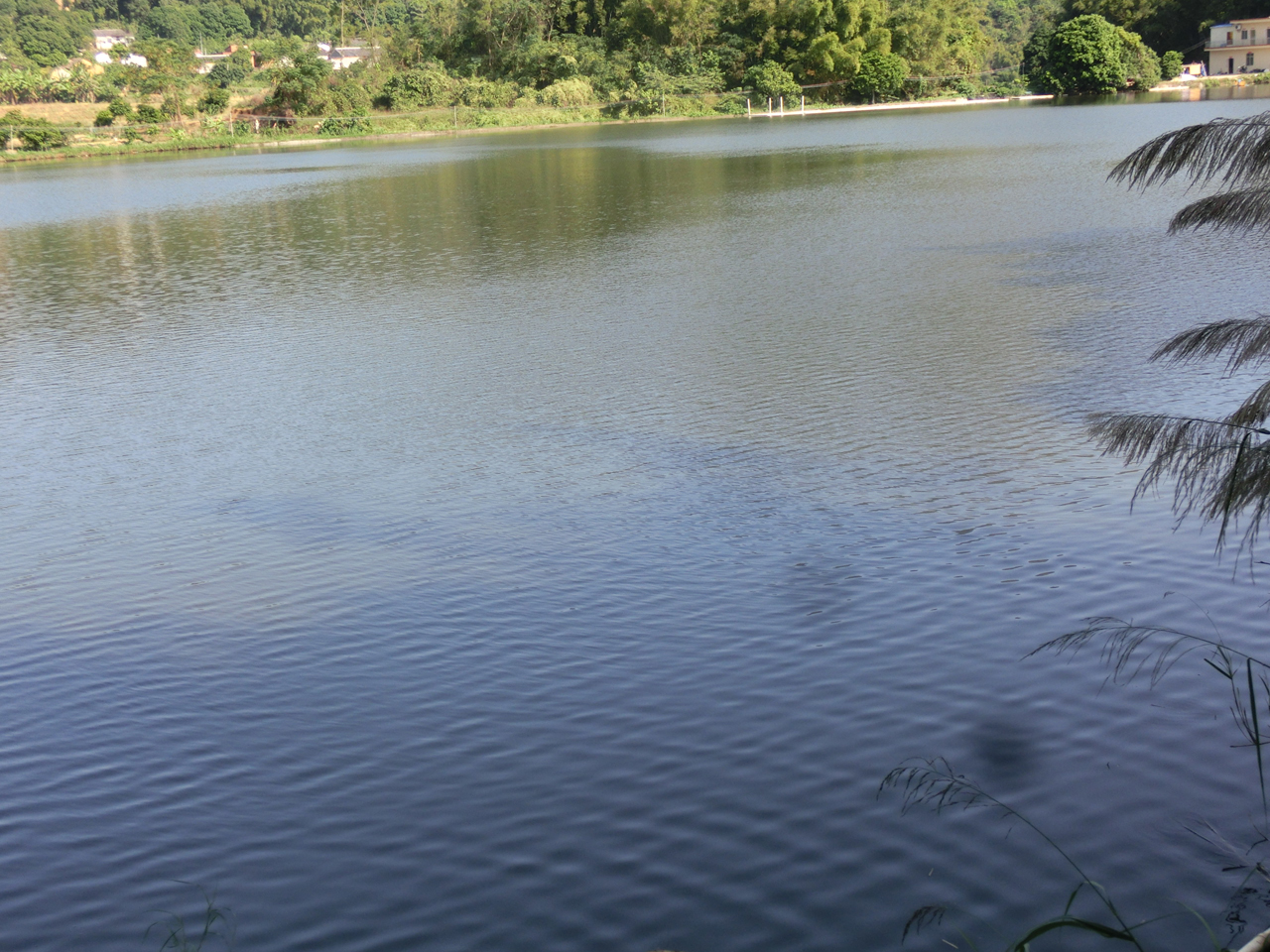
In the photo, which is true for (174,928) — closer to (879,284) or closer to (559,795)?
(559,795)

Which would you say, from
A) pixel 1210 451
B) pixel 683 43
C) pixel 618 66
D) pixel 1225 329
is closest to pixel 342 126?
pixel 618 66

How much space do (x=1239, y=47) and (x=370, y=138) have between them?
4892 centimetres

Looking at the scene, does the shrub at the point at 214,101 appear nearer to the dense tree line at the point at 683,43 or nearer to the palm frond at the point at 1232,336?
the dense tree line at the point at 683,43

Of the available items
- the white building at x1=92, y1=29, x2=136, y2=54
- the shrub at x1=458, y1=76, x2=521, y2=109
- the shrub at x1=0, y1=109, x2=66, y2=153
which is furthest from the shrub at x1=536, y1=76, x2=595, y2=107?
the white building at x1=92, y1=29, x2=136, y2=54

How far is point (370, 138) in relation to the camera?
62594 mm

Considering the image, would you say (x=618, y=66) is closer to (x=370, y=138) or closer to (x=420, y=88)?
(x=420, y=88)

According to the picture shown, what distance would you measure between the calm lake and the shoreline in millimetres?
48556

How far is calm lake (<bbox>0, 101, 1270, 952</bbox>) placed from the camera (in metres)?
4.30

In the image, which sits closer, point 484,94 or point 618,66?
point 484,94

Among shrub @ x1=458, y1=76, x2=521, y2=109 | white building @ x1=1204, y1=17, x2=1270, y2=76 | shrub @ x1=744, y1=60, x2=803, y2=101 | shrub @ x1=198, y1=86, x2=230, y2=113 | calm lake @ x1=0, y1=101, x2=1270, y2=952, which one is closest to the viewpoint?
calm lake @ x1=0, y1=101, x2=1270, y2=952

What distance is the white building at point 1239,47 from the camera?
2456 inches

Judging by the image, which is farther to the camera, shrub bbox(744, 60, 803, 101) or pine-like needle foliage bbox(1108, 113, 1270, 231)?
shrub bbox(744, 60, 803, 101)

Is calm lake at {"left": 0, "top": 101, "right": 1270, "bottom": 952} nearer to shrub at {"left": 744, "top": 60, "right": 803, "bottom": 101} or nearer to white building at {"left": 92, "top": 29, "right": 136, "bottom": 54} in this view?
shrub at {"left": 744, "top": 60, "right": 803, "bottom": 101}

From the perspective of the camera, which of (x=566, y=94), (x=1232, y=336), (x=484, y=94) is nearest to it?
(x=1232, y=336)
